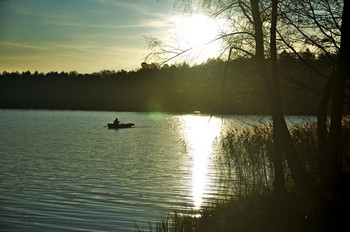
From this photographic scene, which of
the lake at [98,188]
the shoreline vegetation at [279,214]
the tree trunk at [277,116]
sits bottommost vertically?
the lake at [98,188]

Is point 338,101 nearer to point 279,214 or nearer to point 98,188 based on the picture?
point 279,214

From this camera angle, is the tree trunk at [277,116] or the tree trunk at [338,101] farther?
the tree trunk at [277,116]

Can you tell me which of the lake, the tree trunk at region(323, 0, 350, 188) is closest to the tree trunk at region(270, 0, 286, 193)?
the tree trunk at region(323, 0, 350, 188)

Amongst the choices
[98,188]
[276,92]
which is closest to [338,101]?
[276,92]

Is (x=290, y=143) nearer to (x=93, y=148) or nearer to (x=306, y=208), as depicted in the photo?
(x=306, y=208)

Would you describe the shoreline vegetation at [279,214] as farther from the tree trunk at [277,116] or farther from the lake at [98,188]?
the lake at [98,188]

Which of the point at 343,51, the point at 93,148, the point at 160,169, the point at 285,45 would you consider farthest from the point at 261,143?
the point at 93,148

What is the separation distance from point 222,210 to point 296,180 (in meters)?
2.55

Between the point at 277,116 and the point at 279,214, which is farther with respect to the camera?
the point at 277,116

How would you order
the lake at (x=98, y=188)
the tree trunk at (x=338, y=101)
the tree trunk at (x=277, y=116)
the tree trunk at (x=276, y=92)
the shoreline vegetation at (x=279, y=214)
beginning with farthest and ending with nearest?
the lake at (x=98, y=188), the tree trunk at (x=277, y=116), the tree trunk at (x=276, y=92), the tree trunk at (x=338, y=101), the shoreline vegetation at (x=279, y=214)

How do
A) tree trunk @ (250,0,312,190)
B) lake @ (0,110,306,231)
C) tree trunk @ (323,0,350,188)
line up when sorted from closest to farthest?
tree trunk @ (323,0,350,188), tree trunk @ (250,0,312,190), lake @ (0,110,306,231)

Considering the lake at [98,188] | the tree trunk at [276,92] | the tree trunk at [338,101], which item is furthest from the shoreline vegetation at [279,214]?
the lake at [98,188]

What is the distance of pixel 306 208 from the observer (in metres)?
12.8

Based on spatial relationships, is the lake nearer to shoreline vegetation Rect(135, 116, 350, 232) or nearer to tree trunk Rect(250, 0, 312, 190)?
tree trunk Rect(250, 0, 312, 190)
